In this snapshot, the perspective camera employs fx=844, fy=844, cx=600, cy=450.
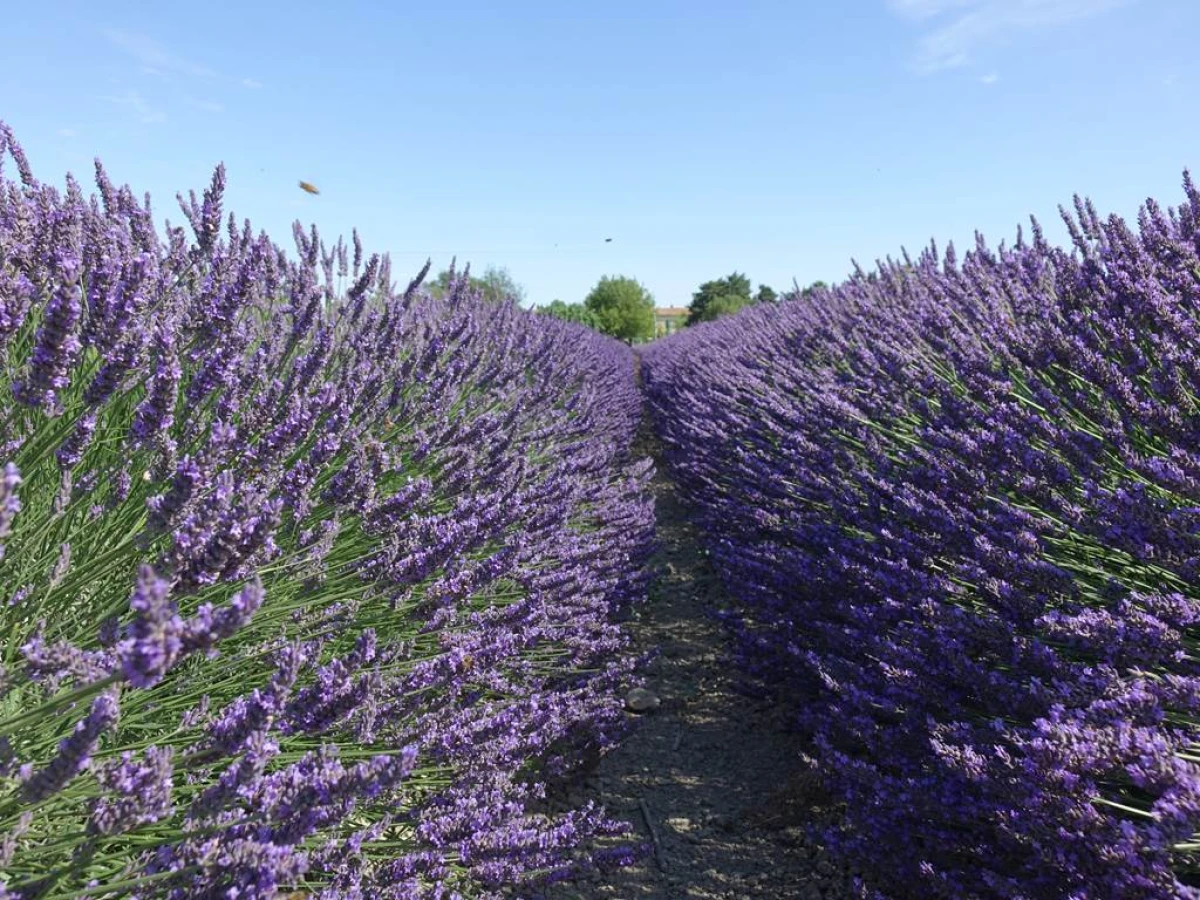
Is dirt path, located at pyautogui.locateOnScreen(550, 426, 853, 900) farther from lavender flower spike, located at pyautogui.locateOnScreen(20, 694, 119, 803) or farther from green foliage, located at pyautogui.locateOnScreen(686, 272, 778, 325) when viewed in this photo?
green foliage, located at pyautogui.locateOnScreen(686, 272, 778, 325)

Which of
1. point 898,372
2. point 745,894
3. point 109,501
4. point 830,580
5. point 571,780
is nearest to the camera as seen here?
point 109,501

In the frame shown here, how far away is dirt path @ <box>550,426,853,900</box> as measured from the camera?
255cm

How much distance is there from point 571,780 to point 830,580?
1.17 meters

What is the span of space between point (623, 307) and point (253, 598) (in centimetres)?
4906

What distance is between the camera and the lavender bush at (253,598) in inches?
41.6

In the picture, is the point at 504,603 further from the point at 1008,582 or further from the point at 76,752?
the point at 76,752

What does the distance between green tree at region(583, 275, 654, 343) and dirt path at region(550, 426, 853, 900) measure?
43832 millimetres

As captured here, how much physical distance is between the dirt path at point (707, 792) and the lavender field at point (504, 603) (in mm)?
25

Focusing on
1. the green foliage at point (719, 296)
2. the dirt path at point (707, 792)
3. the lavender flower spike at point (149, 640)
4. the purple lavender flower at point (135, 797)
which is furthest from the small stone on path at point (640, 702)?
the green foliage at point (719, 296)

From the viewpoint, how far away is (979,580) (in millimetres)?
2008

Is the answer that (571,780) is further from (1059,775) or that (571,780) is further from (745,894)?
(1059,775)

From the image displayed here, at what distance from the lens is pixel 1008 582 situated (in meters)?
1.93

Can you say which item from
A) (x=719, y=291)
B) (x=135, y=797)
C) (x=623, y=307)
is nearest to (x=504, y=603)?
(x=135, y=797)

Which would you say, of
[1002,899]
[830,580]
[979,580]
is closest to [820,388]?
[830,580]
